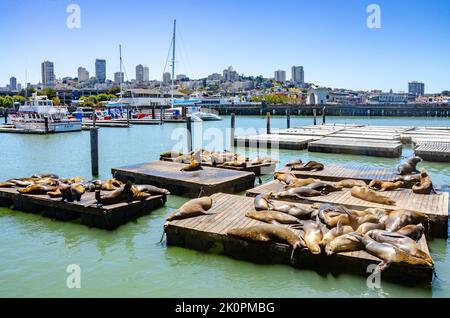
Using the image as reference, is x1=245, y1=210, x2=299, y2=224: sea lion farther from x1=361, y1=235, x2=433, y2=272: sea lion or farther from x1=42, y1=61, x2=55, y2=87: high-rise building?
x1=42, y1=61, x2=55, y2=87: high-rise building

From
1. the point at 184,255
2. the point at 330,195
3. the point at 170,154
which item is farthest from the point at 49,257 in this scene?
the point at 170,154

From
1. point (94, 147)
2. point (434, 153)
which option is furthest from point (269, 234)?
point (434, 153)

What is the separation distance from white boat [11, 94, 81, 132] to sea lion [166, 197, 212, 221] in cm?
2617

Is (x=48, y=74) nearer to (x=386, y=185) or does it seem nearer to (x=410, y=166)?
(x=410, y=166)

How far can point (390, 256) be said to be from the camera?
5199mm

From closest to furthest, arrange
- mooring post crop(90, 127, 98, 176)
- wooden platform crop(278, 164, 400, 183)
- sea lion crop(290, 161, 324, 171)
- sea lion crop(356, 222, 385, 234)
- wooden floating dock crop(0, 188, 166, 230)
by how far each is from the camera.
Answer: sea lion crop(356, 222, 385, 234), wooden floating dock crop(0, 188, 166, 230), wooden platform crop(278, 164, 400, 183), sea lion crop(290, 161, 324, 171), mooring post crop(90, 127, 98, 176)

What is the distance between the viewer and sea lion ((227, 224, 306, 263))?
5805 mm

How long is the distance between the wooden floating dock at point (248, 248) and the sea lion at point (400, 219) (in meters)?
0.39

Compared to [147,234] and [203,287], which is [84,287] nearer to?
[203,287]

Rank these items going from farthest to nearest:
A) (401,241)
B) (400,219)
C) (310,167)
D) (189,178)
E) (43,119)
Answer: (43,119) < (310,167) < (189,178) < (400,219) < (401,241)

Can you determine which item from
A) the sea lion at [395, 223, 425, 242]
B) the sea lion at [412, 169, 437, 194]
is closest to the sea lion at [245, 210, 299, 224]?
the sea lion at [395, 223, 425, 242]

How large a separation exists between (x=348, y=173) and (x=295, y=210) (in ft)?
15.3

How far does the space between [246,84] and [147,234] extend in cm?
19121

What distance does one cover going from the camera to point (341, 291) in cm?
516
